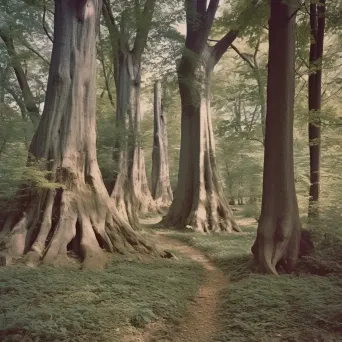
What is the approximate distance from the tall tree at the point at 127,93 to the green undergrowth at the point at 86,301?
17.6 feet

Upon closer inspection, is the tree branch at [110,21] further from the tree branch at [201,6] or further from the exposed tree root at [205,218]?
the exposed tree root at [205,218]

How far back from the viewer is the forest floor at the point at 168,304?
339 centimetres

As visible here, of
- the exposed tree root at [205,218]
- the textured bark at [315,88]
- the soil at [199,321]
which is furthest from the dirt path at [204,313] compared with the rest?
the exposed tree root at [205,218]

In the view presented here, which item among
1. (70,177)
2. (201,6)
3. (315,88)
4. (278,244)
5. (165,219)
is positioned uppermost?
(201,6)

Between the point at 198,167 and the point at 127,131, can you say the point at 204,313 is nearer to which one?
the point at 127,131

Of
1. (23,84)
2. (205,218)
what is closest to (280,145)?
(205,218)

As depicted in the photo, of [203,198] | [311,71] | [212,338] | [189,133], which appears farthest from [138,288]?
[189,133]

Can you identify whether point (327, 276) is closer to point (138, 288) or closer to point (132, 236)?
point (138, 288)

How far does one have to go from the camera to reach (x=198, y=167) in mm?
12648

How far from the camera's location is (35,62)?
881 inches

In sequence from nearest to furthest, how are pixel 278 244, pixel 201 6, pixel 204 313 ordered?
pixel 204 313
pixel 278 244
pixel 201 6

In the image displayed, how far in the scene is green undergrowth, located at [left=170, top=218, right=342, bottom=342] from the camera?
359 cm

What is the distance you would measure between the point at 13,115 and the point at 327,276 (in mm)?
12893

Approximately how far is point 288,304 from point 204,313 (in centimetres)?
105
